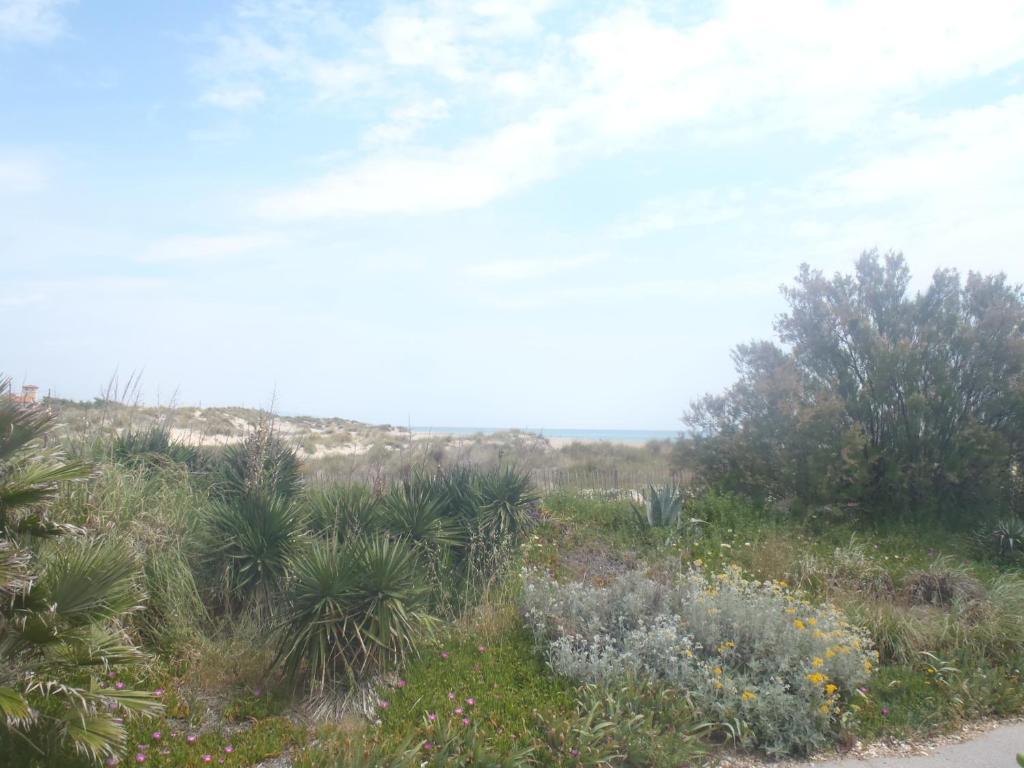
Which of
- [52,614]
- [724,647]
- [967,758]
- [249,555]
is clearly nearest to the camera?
[52,614]

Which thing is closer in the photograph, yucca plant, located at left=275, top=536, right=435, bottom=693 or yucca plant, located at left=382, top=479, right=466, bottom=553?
yucca plant, located at left=275, top=536, right=435, bottom=693

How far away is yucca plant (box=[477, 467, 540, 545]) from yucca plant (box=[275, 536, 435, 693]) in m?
2.45

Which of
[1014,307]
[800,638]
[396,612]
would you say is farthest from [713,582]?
[1014,307]

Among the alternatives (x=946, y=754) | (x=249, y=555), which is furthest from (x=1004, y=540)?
(x=249, y=555)

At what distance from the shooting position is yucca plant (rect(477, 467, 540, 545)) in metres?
8.82

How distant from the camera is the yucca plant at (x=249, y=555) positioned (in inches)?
280

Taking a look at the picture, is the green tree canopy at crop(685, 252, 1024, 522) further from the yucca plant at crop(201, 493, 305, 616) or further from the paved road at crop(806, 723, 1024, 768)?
the yucca plant at crop(201, 493, 305, 616)

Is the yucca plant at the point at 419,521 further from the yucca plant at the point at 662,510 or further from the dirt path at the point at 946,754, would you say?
the dirt path at the point at 946,754

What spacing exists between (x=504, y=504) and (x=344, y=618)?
3.43m

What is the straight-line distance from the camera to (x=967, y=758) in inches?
218

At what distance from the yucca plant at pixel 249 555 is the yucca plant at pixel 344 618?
918 mm

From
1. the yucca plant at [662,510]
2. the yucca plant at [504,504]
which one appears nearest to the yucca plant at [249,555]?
the yucca plant at [504,504]

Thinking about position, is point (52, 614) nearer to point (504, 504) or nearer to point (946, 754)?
point (504, 504)

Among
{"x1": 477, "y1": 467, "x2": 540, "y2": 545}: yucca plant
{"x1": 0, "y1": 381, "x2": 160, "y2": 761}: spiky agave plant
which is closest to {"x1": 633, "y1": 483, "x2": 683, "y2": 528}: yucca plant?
{"x1": 477, "y1": 467, "x2": 540, "y2": 545}: yucca plant
